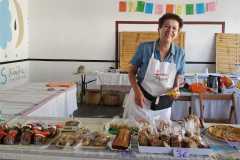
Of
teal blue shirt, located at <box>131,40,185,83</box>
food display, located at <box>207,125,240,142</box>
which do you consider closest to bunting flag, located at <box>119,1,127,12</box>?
teal blue shirt, located at <box>131,40,185,83</box>

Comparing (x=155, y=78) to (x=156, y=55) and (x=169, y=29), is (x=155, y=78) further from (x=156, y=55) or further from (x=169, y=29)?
(x=169, y=29)

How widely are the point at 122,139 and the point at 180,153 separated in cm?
26

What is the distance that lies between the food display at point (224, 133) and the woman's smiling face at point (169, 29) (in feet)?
1.93

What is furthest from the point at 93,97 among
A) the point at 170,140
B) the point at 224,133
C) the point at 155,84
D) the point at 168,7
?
the point at 170,140

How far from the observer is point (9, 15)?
5090 millimetres

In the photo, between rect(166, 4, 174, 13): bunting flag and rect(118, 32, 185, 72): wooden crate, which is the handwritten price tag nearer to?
rect(118, 32, 185, 72): wooden crate

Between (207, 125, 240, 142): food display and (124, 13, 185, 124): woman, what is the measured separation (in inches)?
19.5

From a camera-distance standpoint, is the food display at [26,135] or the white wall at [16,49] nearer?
the food display at [26,135]

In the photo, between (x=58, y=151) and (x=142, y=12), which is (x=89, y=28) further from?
(x=58, y=151)

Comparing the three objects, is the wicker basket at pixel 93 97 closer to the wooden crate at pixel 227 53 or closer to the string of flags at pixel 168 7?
the string of flags at pixel 168 7

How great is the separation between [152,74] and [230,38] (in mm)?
4345

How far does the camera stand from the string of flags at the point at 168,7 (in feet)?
19.2

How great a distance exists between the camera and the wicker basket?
19.0ft

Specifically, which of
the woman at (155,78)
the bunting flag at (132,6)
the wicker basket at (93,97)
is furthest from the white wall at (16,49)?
the woman at (155,78)
